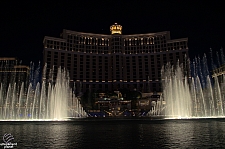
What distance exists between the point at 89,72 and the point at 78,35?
843 inches

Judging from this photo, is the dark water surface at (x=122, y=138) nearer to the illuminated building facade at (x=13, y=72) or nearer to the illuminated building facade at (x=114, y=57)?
the illuminated building facade at (x=114, y=57)

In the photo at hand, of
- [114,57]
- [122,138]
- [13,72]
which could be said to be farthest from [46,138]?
[13,72]

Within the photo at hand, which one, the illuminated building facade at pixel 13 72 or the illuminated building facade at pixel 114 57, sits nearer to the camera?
the illuminated building facade at pixel 114 57

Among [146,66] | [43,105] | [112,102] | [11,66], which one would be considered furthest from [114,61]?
[43,105]

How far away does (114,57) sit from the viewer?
369ft

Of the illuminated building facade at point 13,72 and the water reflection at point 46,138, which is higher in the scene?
the illuminated building facade at point 13,72

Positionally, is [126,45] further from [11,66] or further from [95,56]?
[11,66]

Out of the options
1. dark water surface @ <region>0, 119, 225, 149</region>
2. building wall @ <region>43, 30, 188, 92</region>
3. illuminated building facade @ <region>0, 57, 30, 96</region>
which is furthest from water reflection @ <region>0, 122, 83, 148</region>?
illuminated building facade @ <region>0, 57, 30, 96</region>

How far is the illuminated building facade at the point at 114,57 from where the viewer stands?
349 ft

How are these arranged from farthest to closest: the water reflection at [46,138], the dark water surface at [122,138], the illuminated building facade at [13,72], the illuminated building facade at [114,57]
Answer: the illuminated building facade at [13,72]
the illuminated building facade at [114,57]
the water reflection at [46,138]
the dark water surface at [122,138]

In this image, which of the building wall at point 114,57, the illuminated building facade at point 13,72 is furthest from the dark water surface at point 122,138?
the illuminated building facade at point 13,72

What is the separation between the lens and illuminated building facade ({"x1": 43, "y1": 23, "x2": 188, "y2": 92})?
10638cm

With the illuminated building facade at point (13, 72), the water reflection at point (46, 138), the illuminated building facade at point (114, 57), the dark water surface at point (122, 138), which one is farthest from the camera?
the illuminated building facade at point (13, 72)

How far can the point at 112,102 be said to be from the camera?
82.7m
